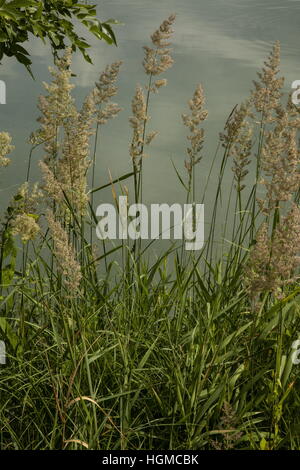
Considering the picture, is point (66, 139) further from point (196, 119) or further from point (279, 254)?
point (279, 254)

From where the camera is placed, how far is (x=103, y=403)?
2.75 metres

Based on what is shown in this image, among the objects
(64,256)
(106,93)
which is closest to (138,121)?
(106,93)

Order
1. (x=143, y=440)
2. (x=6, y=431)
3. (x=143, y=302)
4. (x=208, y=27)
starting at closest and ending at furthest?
1. (x=143, y=440)
2. (x=6, y=431)
3. (x=143, y=302)
4. (x=208, y=27)

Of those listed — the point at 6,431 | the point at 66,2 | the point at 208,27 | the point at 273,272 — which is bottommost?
the point at 6,431

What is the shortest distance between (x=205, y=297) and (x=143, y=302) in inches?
10.7

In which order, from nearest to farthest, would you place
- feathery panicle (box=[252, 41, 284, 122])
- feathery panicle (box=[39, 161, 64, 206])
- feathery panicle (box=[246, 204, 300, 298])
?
feathery panicle (box=[246, 204, 300, 298]) < feathery panicle (box=[39, 161, 64, 206]) < feathery panicle (box=[252, 41, 284, 122])

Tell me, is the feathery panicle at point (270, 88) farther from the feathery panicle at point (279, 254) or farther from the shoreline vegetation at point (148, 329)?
the feathery panicle at point (279, 254)

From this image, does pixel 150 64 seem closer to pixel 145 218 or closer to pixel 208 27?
pixel 145 218

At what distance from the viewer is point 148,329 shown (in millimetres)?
3051

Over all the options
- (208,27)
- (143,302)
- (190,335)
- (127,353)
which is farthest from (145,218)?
(208,27)

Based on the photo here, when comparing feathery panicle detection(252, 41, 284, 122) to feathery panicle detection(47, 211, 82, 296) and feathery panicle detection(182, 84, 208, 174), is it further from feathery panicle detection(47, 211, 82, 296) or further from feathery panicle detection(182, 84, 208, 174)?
feathery panicle detection(47, 211, 82, 296)

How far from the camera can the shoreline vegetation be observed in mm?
2498

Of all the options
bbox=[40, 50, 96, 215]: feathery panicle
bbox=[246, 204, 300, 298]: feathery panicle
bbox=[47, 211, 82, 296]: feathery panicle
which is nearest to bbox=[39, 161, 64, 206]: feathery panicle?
bbox=[40, 50, 96, 215]: feathery panicle

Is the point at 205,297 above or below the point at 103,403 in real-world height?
above
